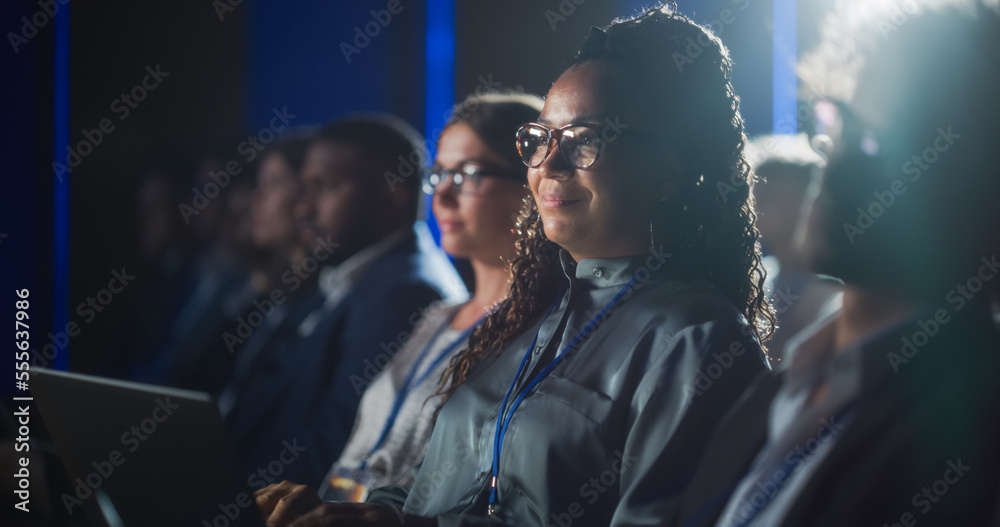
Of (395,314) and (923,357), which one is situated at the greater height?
(923,357)

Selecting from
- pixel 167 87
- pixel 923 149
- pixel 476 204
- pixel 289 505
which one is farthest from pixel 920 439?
pixel 167 87

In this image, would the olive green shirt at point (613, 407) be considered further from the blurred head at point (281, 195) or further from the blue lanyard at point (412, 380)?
the blurred head at point (281, 195)

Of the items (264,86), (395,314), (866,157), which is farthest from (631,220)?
(264,86)

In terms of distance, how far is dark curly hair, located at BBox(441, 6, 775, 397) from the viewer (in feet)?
4.15

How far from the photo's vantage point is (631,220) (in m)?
1.30

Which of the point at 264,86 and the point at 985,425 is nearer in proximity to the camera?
the point at 985,425

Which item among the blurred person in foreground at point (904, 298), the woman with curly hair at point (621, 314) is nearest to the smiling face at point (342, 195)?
the woman with curly hair at point (621, 314)

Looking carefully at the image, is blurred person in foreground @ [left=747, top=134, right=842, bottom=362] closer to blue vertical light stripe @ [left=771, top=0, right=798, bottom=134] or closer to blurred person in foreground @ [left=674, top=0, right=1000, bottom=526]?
blue vertical light stripe @ [left=771, top=0, right=798, bottom=134]

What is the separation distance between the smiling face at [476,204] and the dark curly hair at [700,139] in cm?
50

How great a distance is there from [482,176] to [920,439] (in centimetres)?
105

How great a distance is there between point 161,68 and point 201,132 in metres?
0.42

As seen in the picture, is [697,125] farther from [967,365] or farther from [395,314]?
[395,314]

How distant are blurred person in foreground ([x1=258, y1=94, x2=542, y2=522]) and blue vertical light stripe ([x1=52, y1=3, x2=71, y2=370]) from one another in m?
2.67

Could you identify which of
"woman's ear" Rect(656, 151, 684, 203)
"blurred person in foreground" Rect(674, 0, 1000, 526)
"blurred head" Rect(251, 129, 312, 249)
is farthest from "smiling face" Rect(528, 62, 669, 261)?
"blurred head" Rect(251, 129, 312, 249)
